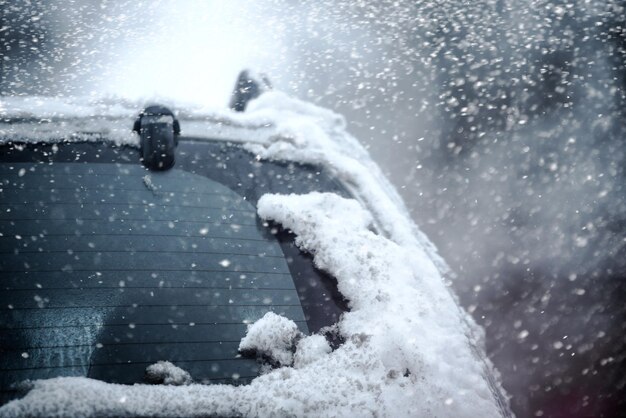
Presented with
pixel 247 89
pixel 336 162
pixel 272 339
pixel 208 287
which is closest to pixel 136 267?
pixel 208 287

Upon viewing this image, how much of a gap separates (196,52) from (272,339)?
26.5ft

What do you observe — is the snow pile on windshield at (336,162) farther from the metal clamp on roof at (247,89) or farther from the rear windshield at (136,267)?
the metal clamp on roof at (247,89)

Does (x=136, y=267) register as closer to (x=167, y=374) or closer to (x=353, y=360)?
(x=167, y=374)

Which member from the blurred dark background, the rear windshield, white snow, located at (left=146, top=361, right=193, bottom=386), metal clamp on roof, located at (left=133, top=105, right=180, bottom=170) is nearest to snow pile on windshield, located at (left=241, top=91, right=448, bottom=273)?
the rear windshield

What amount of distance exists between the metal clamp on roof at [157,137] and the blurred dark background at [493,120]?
281 centimetres

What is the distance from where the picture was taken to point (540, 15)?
9359 mm

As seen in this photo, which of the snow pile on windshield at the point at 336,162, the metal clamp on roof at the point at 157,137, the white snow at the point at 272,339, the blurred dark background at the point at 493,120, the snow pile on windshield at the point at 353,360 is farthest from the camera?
the blurred dark background at the point at 493,120

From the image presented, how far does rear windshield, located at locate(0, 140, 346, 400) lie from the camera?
1.53 m

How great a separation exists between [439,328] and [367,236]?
0.56 metres

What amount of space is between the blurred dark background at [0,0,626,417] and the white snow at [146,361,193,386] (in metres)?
2.66

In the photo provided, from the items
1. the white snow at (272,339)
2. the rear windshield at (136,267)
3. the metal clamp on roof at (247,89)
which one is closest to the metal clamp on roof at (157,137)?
the rear windshield at (136,267)

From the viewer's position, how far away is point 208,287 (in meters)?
1.77

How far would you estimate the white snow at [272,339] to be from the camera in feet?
5.36

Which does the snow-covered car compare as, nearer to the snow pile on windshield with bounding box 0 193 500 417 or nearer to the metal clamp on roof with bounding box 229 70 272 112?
the snow pile on windshield with bounding box 0 193 500 417
